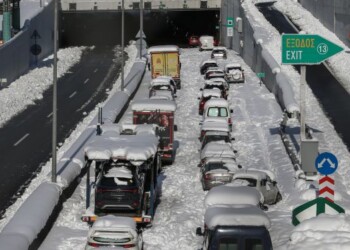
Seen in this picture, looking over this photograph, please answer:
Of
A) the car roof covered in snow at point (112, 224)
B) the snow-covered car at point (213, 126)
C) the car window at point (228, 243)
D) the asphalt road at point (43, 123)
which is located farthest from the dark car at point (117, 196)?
the snow-covered car at point (213, 126)

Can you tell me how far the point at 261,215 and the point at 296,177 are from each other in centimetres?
1235

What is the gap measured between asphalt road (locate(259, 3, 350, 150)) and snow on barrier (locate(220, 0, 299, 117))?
241cm

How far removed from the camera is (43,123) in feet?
170

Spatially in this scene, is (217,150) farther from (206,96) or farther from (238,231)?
(206,96)

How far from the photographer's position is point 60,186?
31953 millimetres

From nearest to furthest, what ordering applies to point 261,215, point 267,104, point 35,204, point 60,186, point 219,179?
point 261,215 → point 35,204 → point 60,186 → point 219,179 → point 267,104

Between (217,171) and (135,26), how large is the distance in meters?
81.6

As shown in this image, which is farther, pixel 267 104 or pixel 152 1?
pixel 152 1

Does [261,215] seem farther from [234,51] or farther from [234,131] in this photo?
[234,51]

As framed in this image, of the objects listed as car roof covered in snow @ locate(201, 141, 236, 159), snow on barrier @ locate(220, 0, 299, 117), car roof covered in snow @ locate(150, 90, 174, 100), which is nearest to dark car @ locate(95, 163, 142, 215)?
car roof covered in snow @ locate(201, 141, 236, 159)

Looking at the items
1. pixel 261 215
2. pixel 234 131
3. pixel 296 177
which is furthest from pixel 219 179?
pixel 234 131

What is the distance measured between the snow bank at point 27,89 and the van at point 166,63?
29.3 feet

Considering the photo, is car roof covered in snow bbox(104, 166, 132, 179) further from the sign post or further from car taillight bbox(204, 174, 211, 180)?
the sign post

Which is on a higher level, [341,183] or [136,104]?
[136,104]
